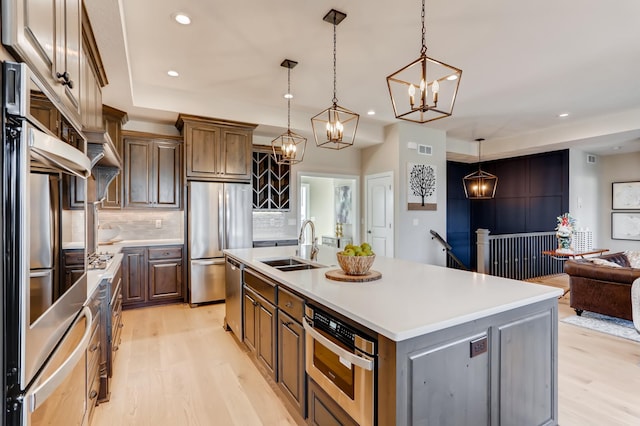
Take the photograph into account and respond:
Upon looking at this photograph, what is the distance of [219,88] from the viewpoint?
4.43 metres

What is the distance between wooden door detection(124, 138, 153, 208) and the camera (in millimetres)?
4600

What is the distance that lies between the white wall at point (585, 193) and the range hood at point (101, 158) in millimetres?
8189

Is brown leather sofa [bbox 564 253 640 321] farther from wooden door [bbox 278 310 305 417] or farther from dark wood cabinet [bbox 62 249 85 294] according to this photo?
dark wood cabinet [bbox 62 249 85 294]

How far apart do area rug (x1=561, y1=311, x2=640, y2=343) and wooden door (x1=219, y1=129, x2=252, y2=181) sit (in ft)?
15.6

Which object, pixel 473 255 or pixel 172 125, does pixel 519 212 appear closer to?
pixel 473 255

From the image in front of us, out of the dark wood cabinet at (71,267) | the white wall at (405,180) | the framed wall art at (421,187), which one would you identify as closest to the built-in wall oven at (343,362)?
the dark wood cabinet at (71,267)

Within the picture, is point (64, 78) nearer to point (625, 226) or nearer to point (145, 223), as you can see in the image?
point (145, 223)

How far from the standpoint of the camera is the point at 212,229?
189 inches

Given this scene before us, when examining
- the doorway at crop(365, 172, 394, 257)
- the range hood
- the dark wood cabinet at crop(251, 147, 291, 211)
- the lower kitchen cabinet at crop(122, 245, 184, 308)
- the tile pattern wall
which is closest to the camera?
the range hood

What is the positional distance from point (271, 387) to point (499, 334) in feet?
5.73

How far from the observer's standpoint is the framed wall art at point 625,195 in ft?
23.6

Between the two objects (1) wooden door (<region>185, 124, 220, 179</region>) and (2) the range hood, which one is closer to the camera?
(2) the range hood

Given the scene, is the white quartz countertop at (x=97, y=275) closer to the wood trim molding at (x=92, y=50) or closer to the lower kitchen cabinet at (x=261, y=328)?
the lower kitchen cabinet at (x=261, y=328)

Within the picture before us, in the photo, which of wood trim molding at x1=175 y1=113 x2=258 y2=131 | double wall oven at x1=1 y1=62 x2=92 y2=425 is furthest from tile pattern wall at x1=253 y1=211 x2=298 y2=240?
double wall oven at x1=1 y1=62 x2=92 y2=425
